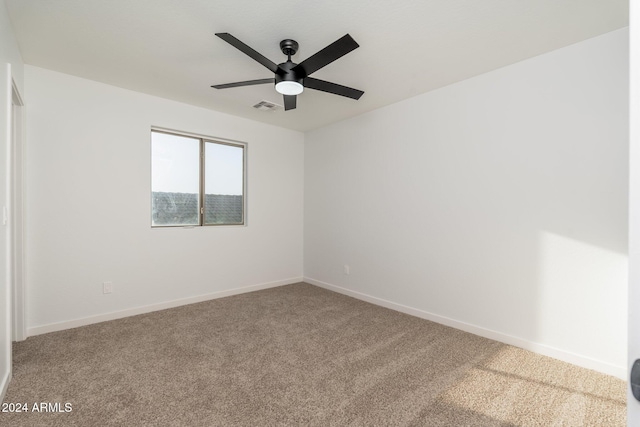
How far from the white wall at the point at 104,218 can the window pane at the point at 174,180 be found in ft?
0.51

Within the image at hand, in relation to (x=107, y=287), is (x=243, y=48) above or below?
above

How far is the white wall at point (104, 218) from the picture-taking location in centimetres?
296

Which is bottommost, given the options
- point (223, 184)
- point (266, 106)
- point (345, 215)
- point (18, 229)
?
point (18, 229)

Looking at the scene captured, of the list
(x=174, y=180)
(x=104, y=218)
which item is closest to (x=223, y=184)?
A: (x=174, y=180)

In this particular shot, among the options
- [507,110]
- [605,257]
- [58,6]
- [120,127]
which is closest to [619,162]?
[605,257]

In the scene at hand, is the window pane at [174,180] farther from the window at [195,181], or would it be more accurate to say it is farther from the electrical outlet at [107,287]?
the electrical outlet at [107,287]

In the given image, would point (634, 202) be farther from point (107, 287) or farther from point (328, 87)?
point (107, 287)

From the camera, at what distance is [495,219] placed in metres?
2.88

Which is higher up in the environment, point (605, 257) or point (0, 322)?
point (605, 257)

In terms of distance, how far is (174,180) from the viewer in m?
3.91

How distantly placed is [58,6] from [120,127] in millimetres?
1440

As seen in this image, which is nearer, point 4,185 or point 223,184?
point 4,185

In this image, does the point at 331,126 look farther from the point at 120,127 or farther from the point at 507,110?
the point at 120,127

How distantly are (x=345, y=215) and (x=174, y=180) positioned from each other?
2.32 m
